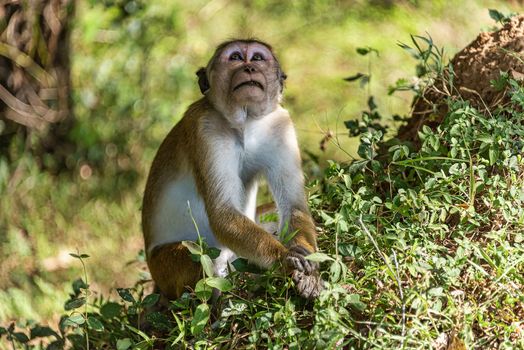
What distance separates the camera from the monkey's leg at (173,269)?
606cm

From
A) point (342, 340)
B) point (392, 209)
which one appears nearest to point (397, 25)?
point (392, 209)

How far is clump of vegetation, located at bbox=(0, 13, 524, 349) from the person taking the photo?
4.68 metres

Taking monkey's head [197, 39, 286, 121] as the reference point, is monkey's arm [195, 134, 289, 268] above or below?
below

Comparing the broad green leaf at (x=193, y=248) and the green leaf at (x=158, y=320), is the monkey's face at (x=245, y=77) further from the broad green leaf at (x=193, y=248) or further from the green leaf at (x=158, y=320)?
the green leaf at (x=158, y=320)

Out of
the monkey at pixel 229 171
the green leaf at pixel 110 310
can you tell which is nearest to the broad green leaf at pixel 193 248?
the monkey at pixel 229 171

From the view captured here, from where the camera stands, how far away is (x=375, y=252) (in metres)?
5.20

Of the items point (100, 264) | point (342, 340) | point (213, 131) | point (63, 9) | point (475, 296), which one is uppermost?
point (63, 9)

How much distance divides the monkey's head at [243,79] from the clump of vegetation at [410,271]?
0.73 metres

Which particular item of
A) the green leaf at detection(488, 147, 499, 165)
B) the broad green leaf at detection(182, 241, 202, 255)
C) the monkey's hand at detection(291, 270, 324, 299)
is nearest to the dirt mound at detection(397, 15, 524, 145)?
the green leaf at detection(488, 147, 499, 165)

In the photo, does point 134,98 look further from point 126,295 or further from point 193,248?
point 193,248

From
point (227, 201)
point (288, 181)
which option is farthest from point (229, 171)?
point (288, 181)

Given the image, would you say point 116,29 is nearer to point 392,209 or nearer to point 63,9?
point 63,9

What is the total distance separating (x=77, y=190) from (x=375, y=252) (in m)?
5.93

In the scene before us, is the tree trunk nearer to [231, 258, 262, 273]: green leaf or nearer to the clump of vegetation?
the clump of vegetation
